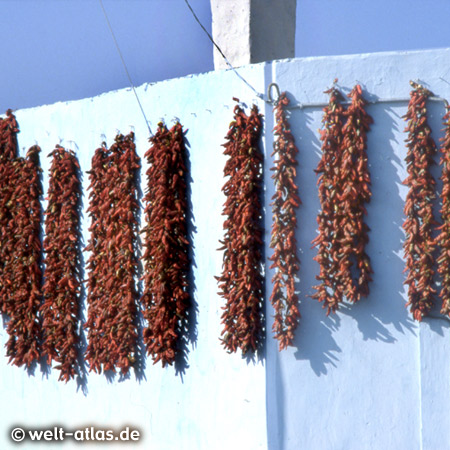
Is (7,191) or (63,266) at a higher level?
(7,191)

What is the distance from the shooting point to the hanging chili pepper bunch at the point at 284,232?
4.98 metres

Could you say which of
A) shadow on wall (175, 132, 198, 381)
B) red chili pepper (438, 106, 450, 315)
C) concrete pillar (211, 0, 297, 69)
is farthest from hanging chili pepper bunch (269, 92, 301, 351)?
concrete pillar (211, 0, 297, 69)

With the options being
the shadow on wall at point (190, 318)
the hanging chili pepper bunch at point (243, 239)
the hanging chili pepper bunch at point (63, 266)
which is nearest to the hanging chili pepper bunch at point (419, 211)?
the hanging chili pepper bunch at point (243, 239)

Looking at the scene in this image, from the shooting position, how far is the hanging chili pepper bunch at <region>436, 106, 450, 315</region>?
484 cm

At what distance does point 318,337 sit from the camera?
16.4 ft

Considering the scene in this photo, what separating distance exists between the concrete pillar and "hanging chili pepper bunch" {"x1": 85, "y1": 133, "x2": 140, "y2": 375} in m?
1.16

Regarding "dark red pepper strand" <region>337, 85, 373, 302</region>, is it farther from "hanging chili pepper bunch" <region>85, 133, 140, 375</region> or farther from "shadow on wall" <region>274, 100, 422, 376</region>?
"hanging chili pepper bunch" <region>85, 133, 140, 375</region>

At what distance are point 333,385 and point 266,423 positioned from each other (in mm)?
514

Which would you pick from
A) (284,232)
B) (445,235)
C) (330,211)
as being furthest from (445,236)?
(284,232)

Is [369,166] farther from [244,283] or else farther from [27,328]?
[27,328]

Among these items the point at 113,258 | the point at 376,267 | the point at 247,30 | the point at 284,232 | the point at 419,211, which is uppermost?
the point at 247,30

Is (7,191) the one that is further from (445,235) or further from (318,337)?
(445,235)

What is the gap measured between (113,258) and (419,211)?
2419mm

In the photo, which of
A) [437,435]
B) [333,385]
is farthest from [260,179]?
[437,435]
